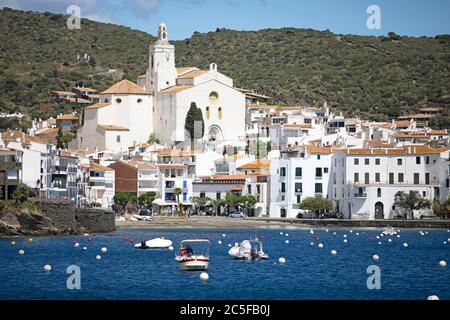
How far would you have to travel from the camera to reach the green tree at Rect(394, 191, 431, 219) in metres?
71.5

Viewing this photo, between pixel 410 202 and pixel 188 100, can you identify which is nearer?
pixel 410 202

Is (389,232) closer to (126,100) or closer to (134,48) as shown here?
(126,100)

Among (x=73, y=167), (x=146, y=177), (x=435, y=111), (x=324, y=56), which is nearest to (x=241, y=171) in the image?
(x=146, y=177)

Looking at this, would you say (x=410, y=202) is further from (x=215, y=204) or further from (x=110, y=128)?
(x=110, y=128)

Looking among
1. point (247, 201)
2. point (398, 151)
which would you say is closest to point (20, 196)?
point (247, 201)

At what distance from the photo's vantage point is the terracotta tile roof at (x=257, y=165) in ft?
275

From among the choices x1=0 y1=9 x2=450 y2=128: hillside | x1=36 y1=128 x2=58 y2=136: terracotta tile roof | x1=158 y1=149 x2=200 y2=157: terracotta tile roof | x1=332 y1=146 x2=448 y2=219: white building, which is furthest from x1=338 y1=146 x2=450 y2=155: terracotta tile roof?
x1=0 y1=9 x2=450 y2=128: hillside

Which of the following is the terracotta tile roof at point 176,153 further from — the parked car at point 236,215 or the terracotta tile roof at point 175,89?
the parked car at point 236,215

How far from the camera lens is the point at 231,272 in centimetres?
3778

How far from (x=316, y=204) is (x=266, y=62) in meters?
87.8

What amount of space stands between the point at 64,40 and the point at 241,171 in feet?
266

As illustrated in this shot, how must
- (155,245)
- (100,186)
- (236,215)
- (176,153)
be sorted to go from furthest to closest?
(176,153), (100,186), (236,215), (155,245)

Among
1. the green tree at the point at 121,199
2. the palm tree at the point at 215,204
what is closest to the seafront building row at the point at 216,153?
the green tree at the point at 121,199

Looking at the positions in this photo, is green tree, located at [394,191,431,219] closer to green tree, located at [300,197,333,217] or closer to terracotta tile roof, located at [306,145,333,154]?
green tree, located at [300,197,333,217]
